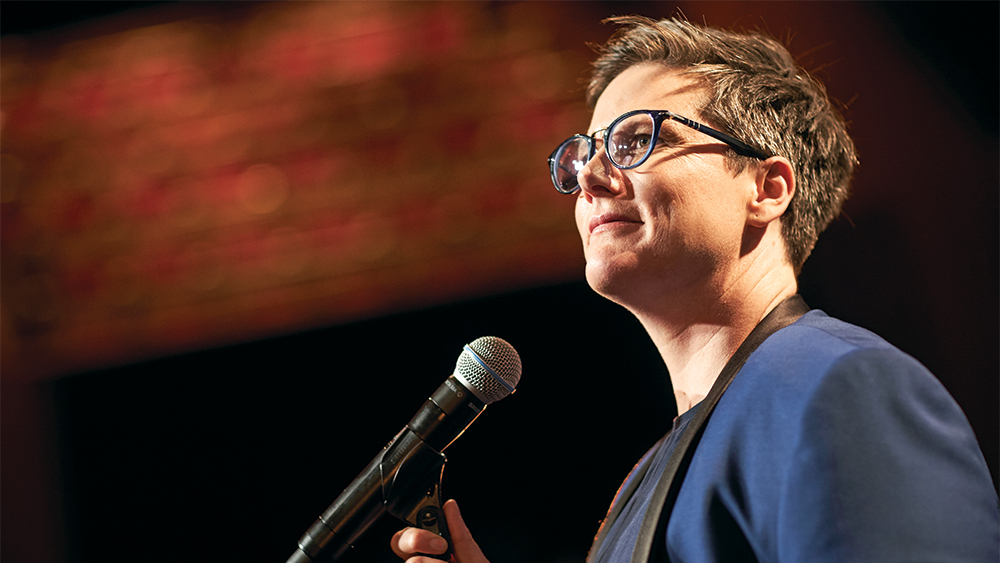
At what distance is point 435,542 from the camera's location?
1170 mm

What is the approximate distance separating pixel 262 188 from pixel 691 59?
7.48 feet

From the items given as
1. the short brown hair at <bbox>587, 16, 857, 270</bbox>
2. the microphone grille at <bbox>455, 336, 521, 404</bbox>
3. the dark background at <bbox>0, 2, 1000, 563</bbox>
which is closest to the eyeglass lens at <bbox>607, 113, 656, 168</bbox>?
the short brown hair at <bbox>587, 16, 857, 270</bbox>

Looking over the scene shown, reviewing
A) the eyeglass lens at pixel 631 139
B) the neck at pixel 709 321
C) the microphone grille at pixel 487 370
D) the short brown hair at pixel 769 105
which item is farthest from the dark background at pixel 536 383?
the microphone grille at pixel 487 370

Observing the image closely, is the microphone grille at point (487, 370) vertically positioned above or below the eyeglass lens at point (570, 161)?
below

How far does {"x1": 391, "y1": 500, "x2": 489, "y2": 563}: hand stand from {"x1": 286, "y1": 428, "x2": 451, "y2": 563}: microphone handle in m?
0.02

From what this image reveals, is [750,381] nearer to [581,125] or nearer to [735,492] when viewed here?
[735,492]

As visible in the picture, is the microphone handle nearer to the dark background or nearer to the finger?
the finger

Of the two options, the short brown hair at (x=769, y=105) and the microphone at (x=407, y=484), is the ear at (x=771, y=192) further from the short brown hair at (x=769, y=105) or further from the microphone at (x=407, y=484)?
the microphone at (x=407, y=484)

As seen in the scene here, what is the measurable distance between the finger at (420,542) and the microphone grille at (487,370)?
0.23 metres

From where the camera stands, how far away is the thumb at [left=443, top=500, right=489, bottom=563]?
1.23m

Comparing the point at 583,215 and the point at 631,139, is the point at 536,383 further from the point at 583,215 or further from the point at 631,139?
the point at 631,139

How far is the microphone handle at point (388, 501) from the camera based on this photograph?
1.18 meters

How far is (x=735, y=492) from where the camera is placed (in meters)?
0.94

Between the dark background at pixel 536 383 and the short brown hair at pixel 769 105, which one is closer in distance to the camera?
the short brown hair at pixel 769 105
